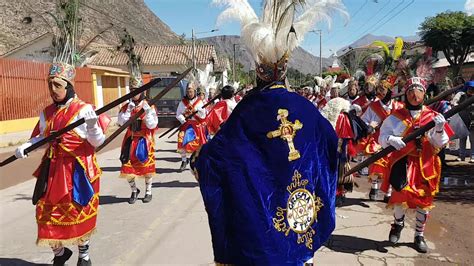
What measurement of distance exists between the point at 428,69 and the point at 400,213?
6.92ft

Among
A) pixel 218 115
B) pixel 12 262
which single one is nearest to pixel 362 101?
pixel 218 115

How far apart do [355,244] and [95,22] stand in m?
89.0

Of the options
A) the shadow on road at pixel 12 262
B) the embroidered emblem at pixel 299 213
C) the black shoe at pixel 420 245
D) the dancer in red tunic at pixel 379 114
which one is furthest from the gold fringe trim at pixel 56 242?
the dancer in red tunic at pixel 379 114

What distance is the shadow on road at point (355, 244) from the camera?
16.4 feet

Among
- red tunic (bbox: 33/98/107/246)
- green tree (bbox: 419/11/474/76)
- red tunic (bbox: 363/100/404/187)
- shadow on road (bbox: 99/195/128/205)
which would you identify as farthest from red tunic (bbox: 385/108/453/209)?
green tree (bbox: 419/11/474/76)

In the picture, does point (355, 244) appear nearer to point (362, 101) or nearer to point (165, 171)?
point (362, 101)

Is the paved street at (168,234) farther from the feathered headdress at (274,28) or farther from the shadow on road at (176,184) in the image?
the feathered headdress at (274,28)

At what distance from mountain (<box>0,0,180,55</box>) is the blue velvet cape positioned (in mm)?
30802

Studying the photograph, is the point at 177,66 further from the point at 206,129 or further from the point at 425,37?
the point at 206,129

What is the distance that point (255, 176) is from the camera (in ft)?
8.79

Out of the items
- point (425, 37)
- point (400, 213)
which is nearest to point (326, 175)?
point (400, 213)

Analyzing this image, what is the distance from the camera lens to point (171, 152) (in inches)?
536

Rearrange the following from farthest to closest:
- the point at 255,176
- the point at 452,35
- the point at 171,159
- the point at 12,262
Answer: the point at 452,35 < the point at 171,159 < the point at 12,262 < the point at 255,176

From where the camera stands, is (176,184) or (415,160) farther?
(176,184)
